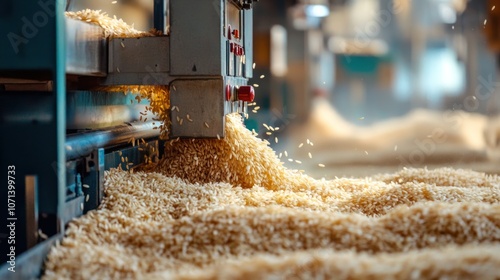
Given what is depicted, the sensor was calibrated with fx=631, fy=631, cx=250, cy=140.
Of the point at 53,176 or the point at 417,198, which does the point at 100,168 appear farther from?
the point at 417,198

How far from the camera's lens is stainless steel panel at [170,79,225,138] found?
3.35 metres

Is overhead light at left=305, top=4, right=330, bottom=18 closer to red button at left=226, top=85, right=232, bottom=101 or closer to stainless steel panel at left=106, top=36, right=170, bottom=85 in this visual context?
red button at left=226, top=85, right=232, bottom=101

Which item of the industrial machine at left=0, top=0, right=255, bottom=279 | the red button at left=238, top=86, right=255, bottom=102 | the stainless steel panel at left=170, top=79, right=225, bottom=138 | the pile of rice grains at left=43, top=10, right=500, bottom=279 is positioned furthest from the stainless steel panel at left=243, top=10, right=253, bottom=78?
the stainless steel panel at left=170, top=79, right=225, bottom=138

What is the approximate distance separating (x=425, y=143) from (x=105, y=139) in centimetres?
472

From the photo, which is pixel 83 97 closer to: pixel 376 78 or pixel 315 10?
pixel 315 10

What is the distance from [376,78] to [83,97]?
433cm

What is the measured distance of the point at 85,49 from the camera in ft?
9.80

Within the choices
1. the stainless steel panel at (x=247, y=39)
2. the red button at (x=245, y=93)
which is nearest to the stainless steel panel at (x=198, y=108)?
the red button at (x=245, y=93)

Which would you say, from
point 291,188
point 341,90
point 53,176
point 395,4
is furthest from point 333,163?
point 53,176

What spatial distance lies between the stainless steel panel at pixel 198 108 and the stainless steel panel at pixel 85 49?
1.33 feet

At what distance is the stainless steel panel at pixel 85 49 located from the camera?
9.04 feet

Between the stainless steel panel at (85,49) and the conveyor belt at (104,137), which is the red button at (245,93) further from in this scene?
the stainless steel panel at (85,49)

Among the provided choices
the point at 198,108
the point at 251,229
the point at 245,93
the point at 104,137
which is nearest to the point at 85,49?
the point at 104,137

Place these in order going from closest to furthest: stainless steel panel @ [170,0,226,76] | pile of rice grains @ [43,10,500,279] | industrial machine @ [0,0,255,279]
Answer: pile of rice grains @ [43,10,500,279], industrial machine @ [0,0,255,279], stainless steel panel @ [170,0,226,76]
